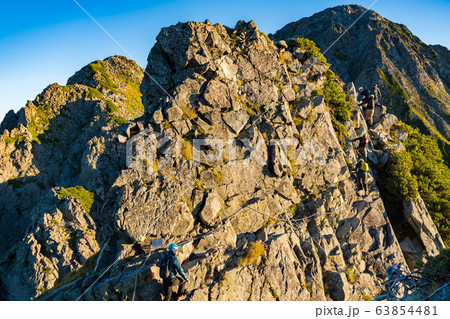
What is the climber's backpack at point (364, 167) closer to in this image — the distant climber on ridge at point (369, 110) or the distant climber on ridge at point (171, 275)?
the distant climber on ridge at point (369, 110)

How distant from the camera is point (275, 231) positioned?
16.3m

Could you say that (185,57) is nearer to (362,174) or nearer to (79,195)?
(362,174)

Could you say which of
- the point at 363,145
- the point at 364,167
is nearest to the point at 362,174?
the point at 364,167

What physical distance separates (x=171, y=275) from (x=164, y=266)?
0.68 m

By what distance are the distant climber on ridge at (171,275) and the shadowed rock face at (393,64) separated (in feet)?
219

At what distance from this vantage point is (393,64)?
73.4 m

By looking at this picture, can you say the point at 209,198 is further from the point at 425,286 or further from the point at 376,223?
the point at 376,223

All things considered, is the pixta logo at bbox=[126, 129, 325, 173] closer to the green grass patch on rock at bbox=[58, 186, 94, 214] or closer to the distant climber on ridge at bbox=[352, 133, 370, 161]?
the distant climber on ridge at bbox=[352, 133, 370, 161]

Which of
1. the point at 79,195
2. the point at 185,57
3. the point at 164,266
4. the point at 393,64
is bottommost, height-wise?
the point at 164,266

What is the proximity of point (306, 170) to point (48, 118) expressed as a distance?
307 ft

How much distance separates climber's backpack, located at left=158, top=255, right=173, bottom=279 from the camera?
12172 mm

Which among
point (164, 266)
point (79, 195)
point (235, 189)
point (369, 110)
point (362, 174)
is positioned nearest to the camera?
point (164, 266)

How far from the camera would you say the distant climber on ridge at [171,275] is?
39.0ft

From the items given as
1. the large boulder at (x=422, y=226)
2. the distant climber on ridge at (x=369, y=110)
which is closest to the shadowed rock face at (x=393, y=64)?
the distant climber on ridge at (x=369, y=110)
